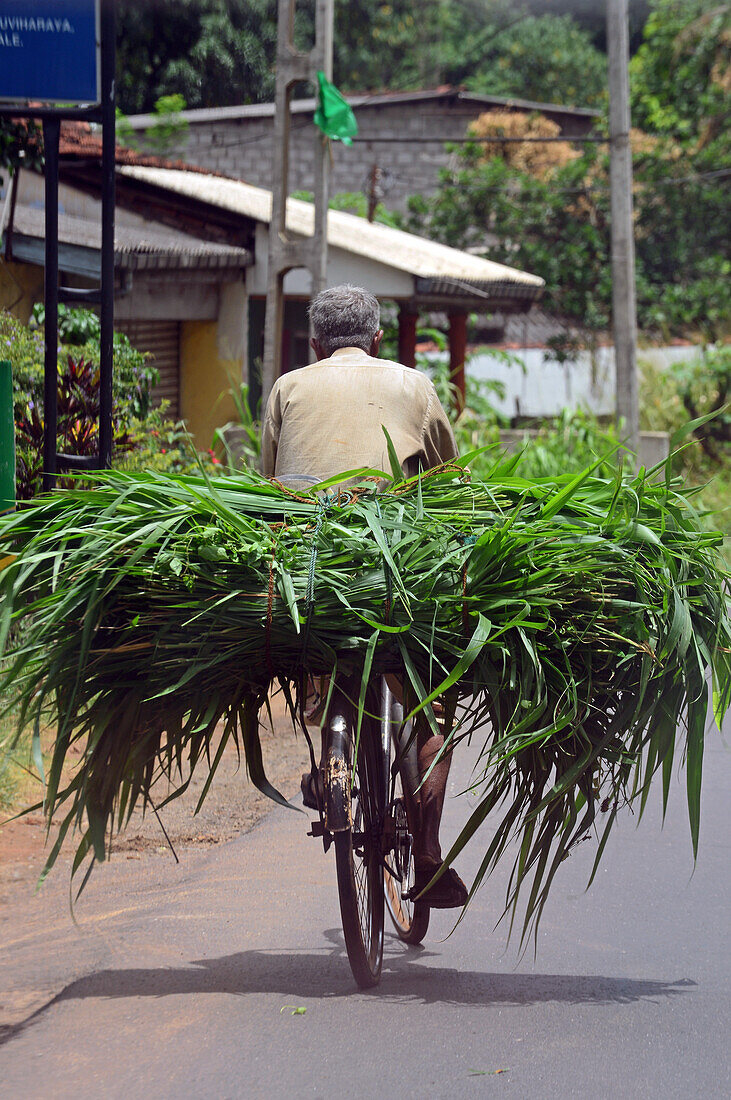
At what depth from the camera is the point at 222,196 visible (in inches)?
467

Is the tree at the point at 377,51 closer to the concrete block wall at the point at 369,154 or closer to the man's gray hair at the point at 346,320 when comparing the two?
the concrete block wall at the point at 369,154

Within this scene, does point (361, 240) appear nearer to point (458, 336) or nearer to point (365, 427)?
point (458, 336)

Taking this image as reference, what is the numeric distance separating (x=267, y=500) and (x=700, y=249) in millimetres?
Result: 21363

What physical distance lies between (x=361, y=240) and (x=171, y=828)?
924 centimetres

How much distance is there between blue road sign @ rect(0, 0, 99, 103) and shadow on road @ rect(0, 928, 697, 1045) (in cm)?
377

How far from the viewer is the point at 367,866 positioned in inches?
136

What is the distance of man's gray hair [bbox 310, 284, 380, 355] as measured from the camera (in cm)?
371

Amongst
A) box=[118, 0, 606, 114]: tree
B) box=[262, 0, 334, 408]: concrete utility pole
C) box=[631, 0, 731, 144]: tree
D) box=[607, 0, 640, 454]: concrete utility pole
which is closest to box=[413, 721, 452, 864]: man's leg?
box=[262, 0, 334, 408]: concrete utility pole

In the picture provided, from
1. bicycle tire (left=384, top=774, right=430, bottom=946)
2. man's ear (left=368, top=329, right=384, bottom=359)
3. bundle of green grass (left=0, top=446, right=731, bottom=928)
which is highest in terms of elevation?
man's ear (left=368, top=329, right=384, bottom=359)

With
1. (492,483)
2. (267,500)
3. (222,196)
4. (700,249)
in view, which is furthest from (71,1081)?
(700,249)

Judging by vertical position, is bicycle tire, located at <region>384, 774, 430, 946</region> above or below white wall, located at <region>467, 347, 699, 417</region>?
below

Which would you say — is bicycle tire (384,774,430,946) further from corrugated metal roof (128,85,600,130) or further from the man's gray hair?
corrugated metal roof (128,85,600,130)

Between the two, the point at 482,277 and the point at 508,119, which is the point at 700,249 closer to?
the point at 508,119

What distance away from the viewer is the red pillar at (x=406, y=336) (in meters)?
13.9
